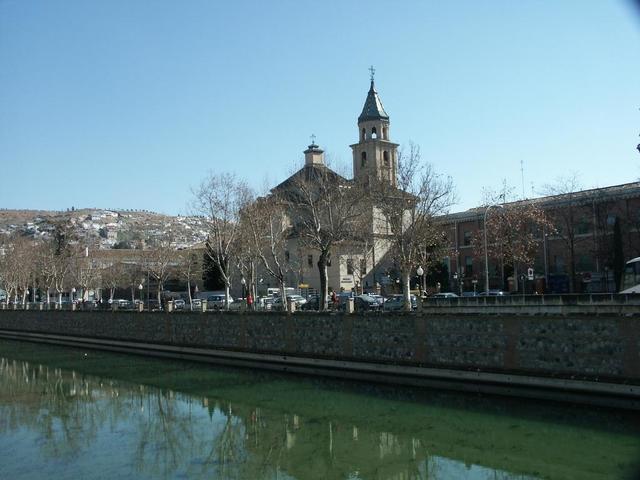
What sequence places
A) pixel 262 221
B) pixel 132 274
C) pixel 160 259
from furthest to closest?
pixel 132 274 → pixel 160 259 → pixel 262 221

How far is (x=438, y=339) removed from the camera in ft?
91.8

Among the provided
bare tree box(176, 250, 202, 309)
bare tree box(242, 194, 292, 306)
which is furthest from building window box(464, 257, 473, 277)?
bare tree box(176, 250, 202, 309)

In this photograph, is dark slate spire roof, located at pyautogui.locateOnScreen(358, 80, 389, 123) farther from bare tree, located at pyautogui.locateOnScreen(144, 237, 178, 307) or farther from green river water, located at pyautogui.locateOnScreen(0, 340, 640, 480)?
green river water, located at pyautogui.locateOnScreen(0, 340, 640, 480)

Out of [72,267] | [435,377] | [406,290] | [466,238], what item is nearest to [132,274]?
[72,267]

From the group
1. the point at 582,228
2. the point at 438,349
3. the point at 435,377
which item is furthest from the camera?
the point at 582,228

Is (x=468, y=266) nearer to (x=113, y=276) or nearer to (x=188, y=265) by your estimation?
(x=188, y=265)

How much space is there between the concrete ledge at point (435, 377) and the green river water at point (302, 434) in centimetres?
53

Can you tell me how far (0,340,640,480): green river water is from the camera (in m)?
17.5

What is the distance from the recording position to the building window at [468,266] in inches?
2687

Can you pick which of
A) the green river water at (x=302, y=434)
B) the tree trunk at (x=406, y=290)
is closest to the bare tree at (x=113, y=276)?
the green river water at (x=302, y=434)

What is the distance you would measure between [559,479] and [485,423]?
5.48 meters

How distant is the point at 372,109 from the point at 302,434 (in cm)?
5986

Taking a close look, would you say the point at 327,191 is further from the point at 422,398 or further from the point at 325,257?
the point at 422,398

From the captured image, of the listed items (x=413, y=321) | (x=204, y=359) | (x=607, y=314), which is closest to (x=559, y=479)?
(x=607, y=314)
